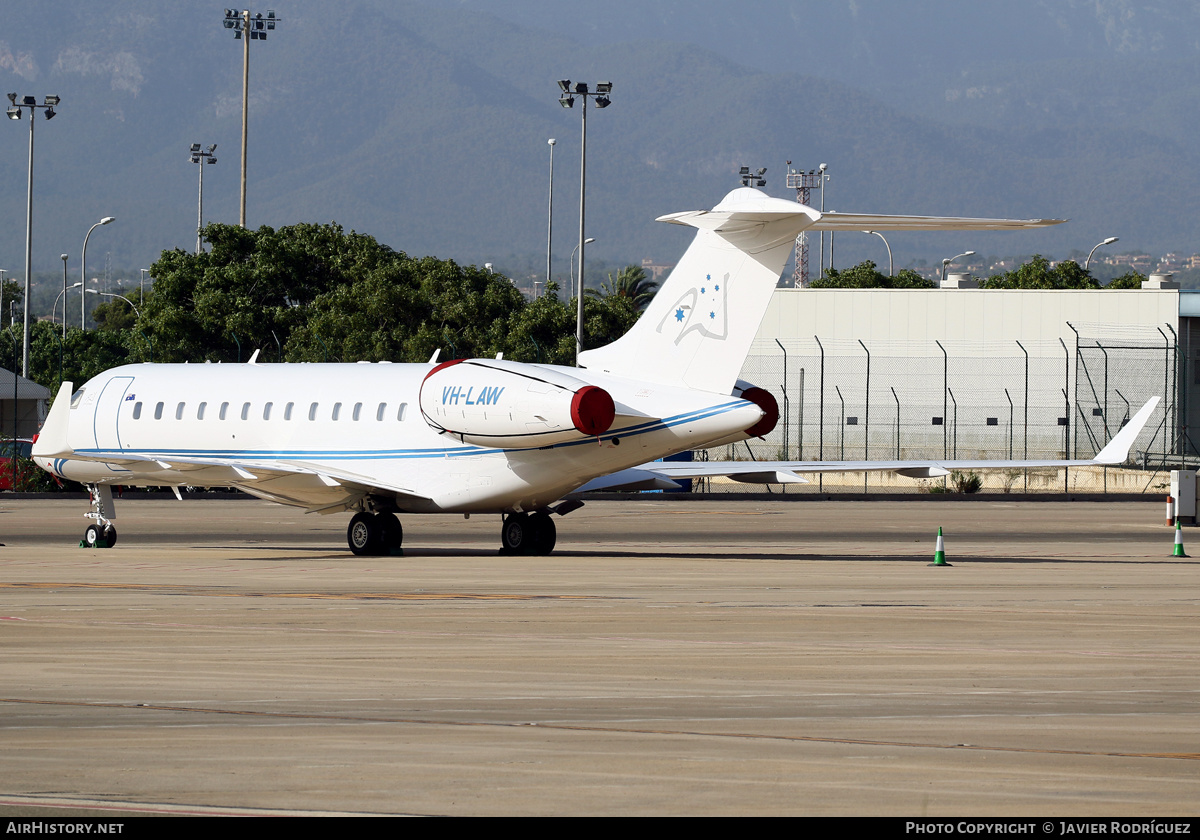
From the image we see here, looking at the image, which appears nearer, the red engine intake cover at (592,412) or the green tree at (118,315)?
the red engine intake cover at (592,412)

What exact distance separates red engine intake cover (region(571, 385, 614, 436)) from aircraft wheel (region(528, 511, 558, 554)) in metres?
4.05

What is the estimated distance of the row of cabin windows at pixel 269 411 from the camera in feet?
90.8

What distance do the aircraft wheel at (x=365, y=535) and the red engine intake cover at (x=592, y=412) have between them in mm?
5281

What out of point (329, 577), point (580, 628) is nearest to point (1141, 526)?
point (329, 577)

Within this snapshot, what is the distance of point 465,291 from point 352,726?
53.5m

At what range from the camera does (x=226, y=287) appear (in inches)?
2650

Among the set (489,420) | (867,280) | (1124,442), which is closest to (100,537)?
(489,420)

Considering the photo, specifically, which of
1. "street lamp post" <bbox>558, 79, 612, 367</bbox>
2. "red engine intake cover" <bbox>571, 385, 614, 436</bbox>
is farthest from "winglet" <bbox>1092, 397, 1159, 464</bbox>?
"street lamp post" <bbox>558, 79, 612, 367</bbox>

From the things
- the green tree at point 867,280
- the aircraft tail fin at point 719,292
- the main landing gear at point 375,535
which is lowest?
the main landing gear at point 375,535

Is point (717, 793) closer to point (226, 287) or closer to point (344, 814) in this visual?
point (344, 814)

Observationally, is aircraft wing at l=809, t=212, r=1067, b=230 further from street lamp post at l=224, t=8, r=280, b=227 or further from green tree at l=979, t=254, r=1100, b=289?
green tree at l=979, t=254, r=1100, b=289

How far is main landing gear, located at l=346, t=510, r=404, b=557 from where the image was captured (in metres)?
27.6

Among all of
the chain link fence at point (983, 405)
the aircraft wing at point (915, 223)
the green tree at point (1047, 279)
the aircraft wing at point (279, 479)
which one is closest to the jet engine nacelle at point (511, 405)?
the aircraft wing at point (279, 479)

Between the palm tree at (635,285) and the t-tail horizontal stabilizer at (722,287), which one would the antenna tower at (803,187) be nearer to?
the palm tree at (635,285)
